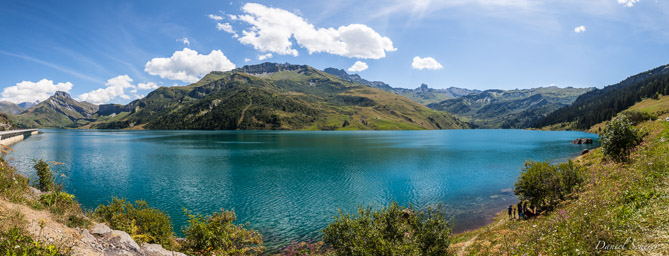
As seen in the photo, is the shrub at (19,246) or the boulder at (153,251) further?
the boulder at (153,251)

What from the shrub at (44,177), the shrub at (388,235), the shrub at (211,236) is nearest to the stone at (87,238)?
the shrub at (211,236)

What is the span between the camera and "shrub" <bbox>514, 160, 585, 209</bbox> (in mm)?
28719

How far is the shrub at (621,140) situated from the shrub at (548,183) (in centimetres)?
687

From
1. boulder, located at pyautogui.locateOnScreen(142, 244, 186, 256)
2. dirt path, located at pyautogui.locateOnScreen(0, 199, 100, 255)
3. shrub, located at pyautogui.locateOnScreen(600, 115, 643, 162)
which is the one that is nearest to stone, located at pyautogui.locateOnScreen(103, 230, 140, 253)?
boulder, located at pyautogui.locateOnScreen(142, 244, 186, 256)

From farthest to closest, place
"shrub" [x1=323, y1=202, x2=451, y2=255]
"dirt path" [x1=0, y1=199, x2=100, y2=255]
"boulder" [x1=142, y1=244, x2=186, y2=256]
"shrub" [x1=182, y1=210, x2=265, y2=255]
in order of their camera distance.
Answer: "shrub" [x1=182, y1=210, x2=265, y2=255]
"shrub" [x1=323, y1=202, x2=451, y2=255]
"boulder" [x1=142, y1=244, x2=186, y2=256]
"dirt path" [x1=0, y1=199, x2=100, y2=255]

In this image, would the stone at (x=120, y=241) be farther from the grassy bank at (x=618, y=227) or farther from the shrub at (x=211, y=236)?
the grassy bank at (x=618, y=227)

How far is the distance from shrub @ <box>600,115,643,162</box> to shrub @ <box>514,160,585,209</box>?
22.5ft

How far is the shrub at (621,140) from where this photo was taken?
31438mm

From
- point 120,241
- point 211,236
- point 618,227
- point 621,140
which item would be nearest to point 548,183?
point 621,140

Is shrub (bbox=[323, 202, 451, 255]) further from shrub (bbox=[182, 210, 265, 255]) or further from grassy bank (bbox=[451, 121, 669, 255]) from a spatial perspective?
shrub (bbox=[182, 210, 265, 255])

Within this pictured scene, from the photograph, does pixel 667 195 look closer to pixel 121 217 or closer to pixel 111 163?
pixel 121 217

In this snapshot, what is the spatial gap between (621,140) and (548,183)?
38.9 feet

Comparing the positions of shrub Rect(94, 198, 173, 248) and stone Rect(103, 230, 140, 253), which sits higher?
stone Rect(103, 230, 140, 253)

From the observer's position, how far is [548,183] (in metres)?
29.2
